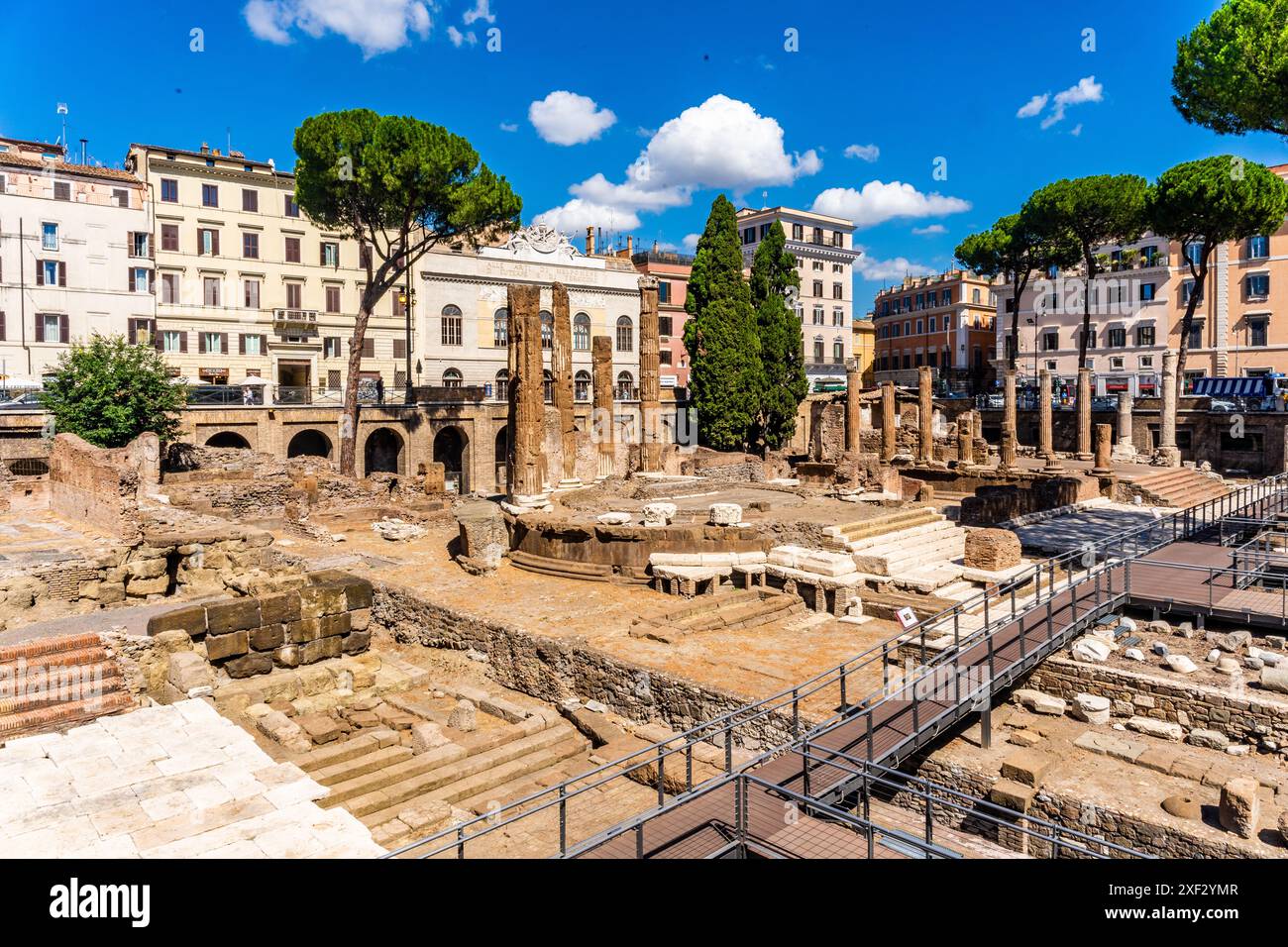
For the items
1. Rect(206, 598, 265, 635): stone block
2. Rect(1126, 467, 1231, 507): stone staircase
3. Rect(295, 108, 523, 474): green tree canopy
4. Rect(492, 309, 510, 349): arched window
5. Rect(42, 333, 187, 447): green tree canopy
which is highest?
Rect(295, 108, 523, 474): green tree canopy

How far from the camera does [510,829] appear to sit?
10891 millimetres

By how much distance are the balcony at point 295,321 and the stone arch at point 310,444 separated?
26.0 feet

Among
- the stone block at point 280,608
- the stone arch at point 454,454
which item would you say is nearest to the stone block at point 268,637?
the stone block at point 280,608

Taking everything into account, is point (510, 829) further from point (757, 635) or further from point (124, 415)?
point (124, 415)

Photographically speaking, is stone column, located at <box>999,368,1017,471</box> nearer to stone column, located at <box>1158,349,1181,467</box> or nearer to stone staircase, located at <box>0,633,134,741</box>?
stone column, located at <box>1158,349,1181,467</box>

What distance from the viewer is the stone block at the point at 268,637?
15.9 meters

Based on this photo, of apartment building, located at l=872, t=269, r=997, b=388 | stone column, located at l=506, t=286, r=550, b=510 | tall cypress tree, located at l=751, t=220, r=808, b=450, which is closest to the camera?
stone column, located at l=506, t=286, r=550, b=510

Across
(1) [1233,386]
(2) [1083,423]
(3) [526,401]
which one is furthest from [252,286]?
(1) [1233,386]

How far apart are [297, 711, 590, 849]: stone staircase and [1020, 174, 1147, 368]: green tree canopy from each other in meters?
47.2

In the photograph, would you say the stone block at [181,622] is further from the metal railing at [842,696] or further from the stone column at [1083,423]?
the stone column at [1083,423]

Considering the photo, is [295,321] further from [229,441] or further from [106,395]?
[106,395]

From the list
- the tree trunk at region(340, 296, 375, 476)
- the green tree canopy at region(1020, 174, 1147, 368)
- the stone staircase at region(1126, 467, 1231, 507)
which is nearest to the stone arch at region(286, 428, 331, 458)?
the tree trunk at region(340, 296, 375, 476)

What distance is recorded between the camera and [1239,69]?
63.7ft

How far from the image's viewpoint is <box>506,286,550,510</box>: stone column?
26.3 m
